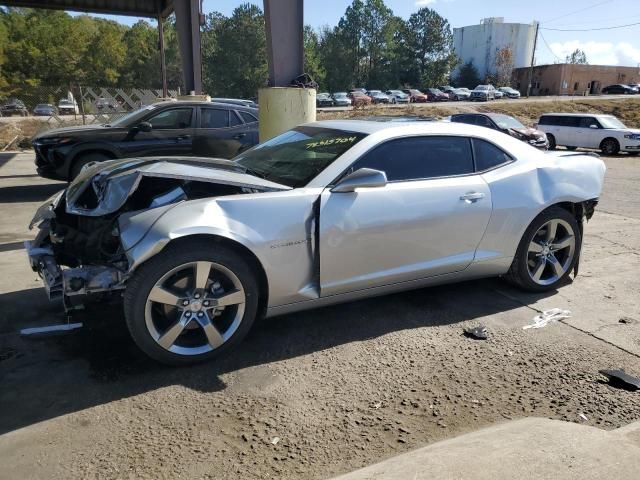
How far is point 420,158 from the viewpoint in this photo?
157 inches

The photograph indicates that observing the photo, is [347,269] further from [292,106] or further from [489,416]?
[292,106]

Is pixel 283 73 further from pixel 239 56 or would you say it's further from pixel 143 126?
pixel 239 56

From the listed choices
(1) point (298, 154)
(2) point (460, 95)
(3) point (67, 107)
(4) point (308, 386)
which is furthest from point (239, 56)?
(4) point (308, 386)

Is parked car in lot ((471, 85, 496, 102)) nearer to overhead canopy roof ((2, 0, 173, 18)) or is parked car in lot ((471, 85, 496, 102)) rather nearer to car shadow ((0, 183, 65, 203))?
overhead canopy roof ((2, 0, 173, 18))

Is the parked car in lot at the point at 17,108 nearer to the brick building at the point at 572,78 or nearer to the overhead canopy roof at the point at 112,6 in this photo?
the overhead canopy roof at the point at 112,6

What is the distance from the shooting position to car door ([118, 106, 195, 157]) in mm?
8820

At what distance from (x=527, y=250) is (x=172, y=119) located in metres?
6.94

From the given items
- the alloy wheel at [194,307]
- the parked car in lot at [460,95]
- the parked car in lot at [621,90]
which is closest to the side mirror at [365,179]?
the alloy wheel at [194,307]

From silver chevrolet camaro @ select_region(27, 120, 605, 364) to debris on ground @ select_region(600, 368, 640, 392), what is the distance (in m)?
1.26

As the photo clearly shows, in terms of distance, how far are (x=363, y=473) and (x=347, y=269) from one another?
1.53 meters

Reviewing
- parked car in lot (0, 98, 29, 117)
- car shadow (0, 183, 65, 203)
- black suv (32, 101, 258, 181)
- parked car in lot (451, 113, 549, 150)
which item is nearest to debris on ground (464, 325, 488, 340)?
black suv (32, 101, 258, 181)

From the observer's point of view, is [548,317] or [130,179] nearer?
[130,179]

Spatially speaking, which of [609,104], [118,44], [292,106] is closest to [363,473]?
[292,106]

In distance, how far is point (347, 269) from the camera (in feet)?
11.6
